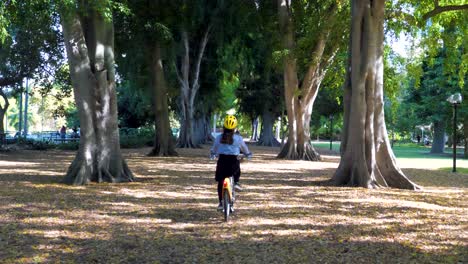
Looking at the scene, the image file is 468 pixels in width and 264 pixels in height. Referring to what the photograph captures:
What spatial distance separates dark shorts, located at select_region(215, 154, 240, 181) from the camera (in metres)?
8.12

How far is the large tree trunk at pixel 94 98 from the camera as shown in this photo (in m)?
13.6

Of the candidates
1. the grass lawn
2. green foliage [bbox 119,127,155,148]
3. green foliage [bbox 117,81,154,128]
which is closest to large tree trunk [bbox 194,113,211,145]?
green foliage [bbox 119,127,155,148]

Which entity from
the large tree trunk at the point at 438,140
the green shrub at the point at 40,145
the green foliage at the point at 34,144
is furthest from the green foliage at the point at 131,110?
the large tree trunk at the point at 438,140

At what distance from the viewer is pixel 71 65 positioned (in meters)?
13.7

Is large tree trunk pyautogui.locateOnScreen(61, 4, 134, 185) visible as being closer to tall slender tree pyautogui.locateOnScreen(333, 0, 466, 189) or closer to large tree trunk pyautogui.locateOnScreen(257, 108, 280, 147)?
tall slender tree pyautogui.locateOnScreen(333, 0, 466, 189)

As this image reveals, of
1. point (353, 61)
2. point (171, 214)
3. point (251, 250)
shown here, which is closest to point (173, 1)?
point (353, 61)

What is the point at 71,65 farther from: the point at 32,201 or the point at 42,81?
the point at 42,81

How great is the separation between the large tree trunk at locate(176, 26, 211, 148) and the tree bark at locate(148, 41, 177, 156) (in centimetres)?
682

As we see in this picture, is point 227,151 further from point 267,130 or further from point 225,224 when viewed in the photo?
point 267,130

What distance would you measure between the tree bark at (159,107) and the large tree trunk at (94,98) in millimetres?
11568

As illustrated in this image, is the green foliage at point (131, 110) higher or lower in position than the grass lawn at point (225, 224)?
higher

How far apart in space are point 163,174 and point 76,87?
444 centimetres

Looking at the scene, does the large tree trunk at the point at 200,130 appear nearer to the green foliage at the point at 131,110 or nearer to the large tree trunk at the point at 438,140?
the green foliage at the point at 131,110

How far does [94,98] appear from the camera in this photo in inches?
553
